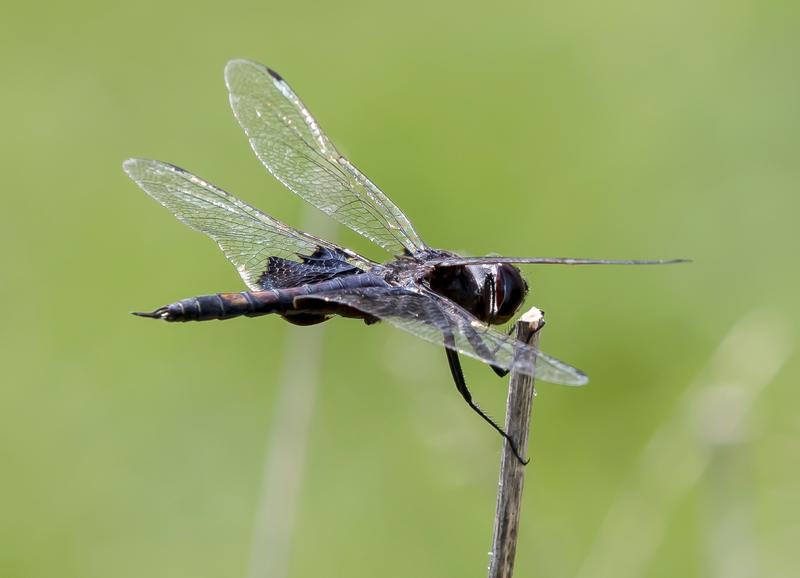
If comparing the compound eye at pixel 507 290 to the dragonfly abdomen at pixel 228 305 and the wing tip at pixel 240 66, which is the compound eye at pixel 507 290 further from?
the wing tip at pixel 240 66

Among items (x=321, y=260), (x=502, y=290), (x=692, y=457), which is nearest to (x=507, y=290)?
(x=502, y=290)

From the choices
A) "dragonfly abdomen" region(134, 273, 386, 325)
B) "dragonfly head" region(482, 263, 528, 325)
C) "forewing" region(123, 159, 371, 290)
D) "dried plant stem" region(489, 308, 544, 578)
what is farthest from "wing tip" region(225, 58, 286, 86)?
"dried plant stem" region(489, 308, 544, 578)

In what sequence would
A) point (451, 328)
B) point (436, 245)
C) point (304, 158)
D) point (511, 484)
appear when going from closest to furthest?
1. point (511, 484)
2. point (451, 328)
3. point (304, 158)
4. point (436, 245)

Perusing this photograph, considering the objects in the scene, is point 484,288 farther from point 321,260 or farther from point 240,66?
point 240,66

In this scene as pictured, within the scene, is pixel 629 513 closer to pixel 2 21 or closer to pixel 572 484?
pixel 572 484

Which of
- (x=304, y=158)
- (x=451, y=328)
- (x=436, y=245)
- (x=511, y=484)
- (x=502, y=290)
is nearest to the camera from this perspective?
(x=511, y=484)

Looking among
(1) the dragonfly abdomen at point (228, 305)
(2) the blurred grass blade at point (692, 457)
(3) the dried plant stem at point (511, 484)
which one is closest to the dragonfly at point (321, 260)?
(1) the dragonfly abdomen at point (228, 305)

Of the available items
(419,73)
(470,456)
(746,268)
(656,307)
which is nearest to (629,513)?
(470,456)
